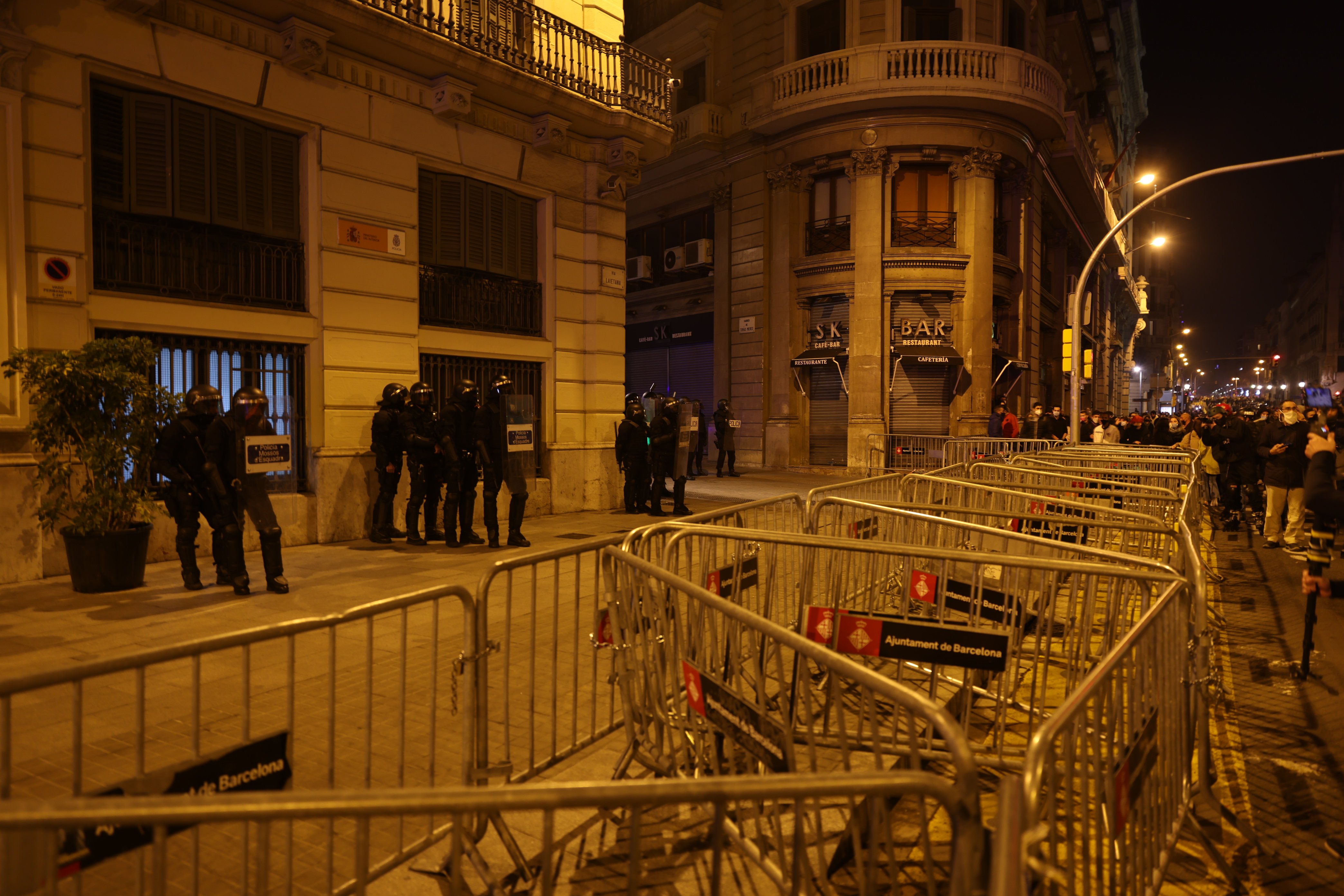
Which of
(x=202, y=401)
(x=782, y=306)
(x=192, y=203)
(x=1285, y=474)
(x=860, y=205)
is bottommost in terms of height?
(x=1285, y=474)

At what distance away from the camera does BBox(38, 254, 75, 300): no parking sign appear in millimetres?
8109

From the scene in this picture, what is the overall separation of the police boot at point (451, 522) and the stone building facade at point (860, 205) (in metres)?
15.1

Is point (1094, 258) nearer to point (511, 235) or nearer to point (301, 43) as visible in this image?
point (511, 235)

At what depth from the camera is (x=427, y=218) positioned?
1209cm

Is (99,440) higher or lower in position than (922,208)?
lower

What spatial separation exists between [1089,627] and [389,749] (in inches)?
135

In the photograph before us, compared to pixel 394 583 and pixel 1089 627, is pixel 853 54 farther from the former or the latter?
pixel 1089 627

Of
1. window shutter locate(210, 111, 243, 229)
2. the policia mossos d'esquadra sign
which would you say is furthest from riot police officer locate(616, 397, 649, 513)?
the policia mossos d'esquadra sign

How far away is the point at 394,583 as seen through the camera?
8.05 metres

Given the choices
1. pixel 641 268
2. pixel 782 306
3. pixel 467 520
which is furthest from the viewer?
pixel 641 268

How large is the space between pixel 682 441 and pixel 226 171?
297 inches

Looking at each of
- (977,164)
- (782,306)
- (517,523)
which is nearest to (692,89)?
(782,306)

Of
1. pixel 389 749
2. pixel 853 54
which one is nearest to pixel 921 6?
pixel 853 54

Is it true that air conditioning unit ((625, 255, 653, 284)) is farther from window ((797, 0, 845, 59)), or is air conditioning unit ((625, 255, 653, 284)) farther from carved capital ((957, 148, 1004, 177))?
carved capital ((957, 148, 1004, 177))
